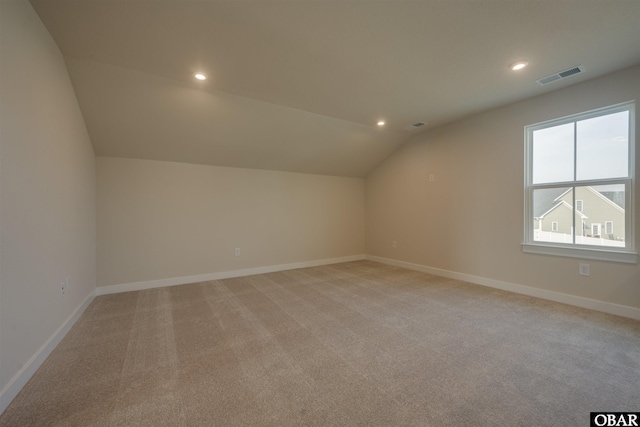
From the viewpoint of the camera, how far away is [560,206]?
3.07 meters

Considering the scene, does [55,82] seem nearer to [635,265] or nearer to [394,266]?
[394,266]

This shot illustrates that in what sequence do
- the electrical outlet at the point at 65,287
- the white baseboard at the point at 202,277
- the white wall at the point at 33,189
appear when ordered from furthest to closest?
the white baseboard at the point at 202,277 → the electrical outlet at the point at 65,287 → the white wall at the point at 33,189

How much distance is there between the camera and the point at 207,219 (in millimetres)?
4141

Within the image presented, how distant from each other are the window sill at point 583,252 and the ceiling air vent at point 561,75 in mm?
1898

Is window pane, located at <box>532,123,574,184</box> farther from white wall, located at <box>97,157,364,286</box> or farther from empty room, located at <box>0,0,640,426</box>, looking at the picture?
white wall, located at <box>97,157,364,286</box>

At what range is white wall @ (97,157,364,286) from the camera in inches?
139

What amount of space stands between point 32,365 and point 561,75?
523 centimetres

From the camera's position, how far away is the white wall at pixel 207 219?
139 inches

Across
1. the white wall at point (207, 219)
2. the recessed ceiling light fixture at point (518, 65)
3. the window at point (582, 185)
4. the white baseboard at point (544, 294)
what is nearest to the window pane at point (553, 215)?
the window at point (582, 185)

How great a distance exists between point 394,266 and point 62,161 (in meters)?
4.96

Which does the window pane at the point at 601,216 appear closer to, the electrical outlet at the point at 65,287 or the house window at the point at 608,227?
the house window at the point at 608,227

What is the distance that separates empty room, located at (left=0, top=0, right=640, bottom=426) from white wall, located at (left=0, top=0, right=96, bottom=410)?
0.02 m

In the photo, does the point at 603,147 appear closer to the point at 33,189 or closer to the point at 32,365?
the point at 33,189

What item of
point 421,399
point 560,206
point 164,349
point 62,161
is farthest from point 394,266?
point 62,161
